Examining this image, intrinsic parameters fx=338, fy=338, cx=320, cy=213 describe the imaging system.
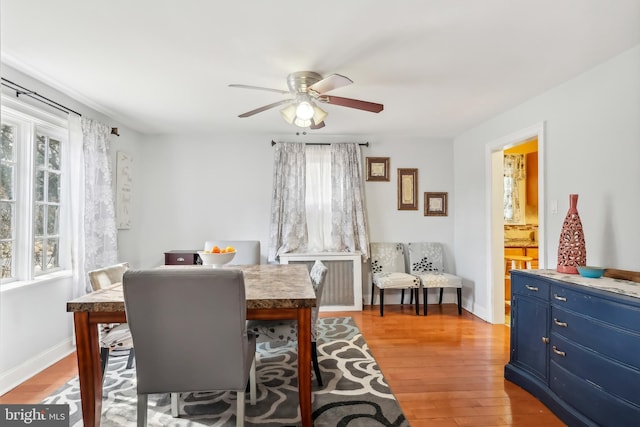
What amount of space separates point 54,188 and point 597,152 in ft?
14.7

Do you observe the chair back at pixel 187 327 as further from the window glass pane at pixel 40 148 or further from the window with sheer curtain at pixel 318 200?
the window with sheer curtain at pixel 318 200

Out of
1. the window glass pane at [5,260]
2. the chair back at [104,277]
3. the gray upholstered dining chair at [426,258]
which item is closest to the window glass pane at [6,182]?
the window glass pane at [5,260]

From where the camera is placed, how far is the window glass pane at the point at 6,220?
2.54m

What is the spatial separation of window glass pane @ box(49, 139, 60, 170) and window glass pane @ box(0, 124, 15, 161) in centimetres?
37

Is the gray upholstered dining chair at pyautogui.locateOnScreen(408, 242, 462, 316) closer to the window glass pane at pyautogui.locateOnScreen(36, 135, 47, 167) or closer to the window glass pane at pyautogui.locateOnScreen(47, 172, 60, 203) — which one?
the window glass pane at pyautogui.locateOnScreen(47, 172, 60, 203)

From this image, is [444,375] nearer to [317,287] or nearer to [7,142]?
[317,287]

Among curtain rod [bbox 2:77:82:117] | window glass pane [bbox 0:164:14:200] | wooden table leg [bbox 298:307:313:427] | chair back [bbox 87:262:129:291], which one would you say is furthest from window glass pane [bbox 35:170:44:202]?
wooden table leg [bbox 298:307:313:427]

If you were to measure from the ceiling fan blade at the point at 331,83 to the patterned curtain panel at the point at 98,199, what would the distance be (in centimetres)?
237

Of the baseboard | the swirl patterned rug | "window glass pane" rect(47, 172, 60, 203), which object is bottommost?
the swirl patterned rug

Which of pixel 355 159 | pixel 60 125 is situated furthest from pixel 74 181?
pixel 355 159

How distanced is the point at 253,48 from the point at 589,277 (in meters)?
2.69

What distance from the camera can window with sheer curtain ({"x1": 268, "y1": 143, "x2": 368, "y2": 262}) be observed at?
4574mm

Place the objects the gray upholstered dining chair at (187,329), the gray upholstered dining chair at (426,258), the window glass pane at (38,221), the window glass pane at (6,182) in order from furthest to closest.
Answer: the gray upholstered dining chair at (426,258) → the window glass pane at (38,221) → the window glass pane at (6,182) → the gray upholstered dining chair at (187,329)

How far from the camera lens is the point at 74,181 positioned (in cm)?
316
